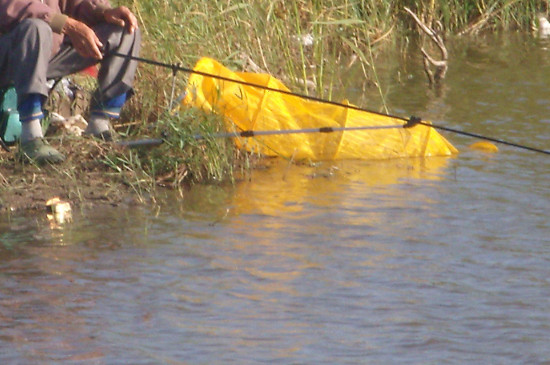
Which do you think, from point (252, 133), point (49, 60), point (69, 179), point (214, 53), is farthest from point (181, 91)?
point (69, 179)

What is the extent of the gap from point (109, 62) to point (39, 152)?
55 cm

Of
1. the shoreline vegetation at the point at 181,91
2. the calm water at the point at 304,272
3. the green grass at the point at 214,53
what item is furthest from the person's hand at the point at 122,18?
the calm water at the point at 304,272

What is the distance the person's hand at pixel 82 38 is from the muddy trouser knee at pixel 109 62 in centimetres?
15

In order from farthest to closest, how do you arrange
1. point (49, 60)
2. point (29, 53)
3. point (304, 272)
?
point (49, 60), point (29, 53), point (304, 272)

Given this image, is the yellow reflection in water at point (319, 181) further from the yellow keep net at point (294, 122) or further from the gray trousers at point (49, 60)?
the gray trousers at point (49, 60)

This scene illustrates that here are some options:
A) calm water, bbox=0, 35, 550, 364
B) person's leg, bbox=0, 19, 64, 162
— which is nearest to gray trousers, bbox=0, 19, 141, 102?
person's leg, bbox=0, 19, 64, 162

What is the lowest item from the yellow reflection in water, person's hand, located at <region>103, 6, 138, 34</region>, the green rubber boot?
the yellow reflection in water

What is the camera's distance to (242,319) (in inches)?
151

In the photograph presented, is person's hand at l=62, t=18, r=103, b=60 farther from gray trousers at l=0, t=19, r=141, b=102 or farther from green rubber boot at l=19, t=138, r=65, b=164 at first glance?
green rubber boot at l=19, t=138, r=65, b=164

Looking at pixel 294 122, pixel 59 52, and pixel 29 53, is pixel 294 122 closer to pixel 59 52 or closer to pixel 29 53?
pixel 59 52

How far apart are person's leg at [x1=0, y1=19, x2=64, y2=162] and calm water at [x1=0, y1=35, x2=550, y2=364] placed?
1.93ft

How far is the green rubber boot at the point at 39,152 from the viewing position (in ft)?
17.5

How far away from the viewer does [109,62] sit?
18.2 ft

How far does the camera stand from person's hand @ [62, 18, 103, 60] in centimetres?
527
